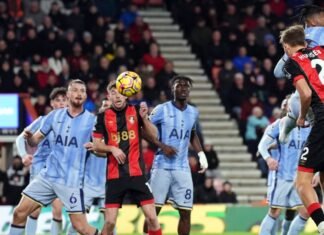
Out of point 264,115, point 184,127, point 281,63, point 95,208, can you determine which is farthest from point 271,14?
point 281,63

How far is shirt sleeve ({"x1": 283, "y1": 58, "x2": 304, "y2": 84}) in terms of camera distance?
12.5 metres

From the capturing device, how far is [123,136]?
13.9m

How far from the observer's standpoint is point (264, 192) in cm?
2441

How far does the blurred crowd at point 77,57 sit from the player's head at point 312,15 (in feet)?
30.4

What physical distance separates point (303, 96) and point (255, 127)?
12282 mm

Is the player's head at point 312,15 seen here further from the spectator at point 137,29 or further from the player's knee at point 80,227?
the spectator at point 137,29

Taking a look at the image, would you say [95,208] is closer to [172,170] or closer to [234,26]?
[172,170]

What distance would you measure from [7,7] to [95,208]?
235 inches

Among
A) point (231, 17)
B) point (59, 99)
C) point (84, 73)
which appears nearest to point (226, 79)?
point (231, 17)

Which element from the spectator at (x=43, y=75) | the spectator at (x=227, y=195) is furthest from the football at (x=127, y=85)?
the spectator at (x=43, y=75)

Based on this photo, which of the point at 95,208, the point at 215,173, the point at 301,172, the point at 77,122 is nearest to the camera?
the point at 301,172

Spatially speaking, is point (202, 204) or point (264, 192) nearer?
point (202, 204)

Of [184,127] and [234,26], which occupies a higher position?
[234,26]

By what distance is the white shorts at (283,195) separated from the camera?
663 inches
